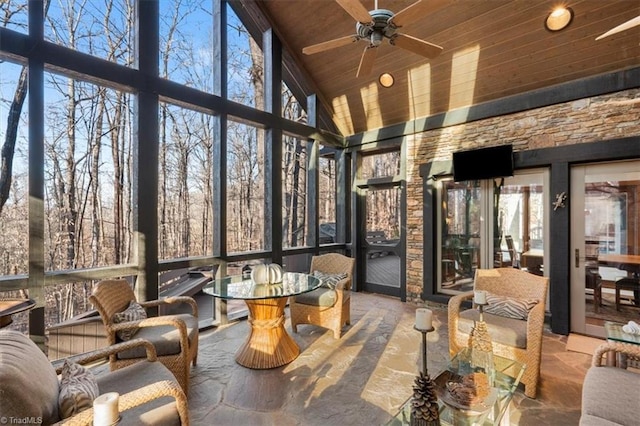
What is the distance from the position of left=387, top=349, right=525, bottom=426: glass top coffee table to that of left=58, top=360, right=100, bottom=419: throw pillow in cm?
152

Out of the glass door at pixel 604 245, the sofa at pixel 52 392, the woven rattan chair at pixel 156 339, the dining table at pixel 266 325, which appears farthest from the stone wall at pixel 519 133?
the sofa at pixel 52 392

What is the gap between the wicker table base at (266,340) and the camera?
3.06m

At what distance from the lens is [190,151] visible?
16.1ft

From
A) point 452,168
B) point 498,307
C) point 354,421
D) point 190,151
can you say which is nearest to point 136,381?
point 354,421

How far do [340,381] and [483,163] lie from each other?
3.58 metres

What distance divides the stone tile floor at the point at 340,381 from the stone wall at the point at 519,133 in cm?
176

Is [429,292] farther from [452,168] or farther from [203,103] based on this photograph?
[203,103]

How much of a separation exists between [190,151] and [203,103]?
1.08m

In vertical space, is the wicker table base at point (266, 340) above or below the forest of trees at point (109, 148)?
below

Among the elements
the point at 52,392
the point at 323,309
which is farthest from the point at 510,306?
the point at 52,392

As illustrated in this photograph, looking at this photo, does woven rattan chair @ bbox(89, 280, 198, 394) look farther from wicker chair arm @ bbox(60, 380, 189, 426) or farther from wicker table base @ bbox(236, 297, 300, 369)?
wicker chair arm @ bbox(60, 380, 189, 426)

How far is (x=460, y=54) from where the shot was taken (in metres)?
4.20

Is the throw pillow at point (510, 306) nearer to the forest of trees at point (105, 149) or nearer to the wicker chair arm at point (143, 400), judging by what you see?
the wicker chair arm at point (143, 400)

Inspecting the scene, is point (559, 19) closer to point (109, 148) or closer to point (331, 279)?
point (331, 279)
